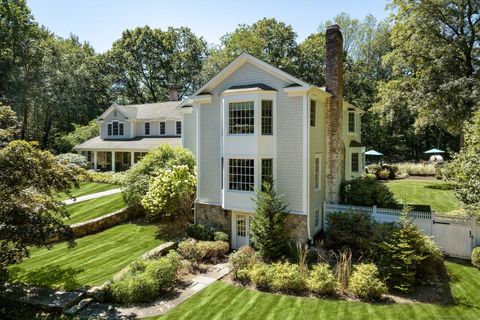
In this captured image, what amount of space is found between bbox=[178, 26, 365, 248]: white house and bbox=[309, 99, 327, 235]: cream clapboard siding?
5 centimetres

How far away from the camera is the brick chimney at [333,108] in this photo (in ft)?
54.4

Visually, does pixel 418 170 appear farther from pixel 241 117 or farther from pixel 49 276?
pixel 49 276

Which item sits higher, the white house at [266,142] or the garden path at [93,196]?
the white house at [266,142]

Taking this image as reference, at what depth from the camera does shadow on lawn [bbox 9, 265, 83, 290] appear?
12.0m

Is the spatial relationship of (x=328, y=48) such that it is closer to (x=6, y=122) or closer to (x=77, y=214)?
(x=6, y=122)

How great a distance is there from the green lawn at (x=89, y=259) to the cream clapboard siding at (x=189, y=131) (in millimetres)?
8091

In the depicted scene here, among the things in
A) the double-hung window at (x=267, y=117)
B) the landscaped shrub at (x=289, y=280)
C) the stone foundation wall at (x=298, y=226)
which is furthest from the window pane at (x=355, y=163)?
the landscaped shrub at (x=289, y=280)

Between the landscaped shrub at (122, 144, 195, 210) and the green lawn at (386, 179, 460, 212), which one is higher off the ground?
the landscaped shrub at (122, 144, 195, 210)

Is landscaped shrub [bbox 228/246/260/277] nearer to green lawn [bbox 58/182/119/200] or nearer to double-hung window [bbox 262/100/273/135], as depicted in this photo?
double-hung window [bbox 262/100/273/135]

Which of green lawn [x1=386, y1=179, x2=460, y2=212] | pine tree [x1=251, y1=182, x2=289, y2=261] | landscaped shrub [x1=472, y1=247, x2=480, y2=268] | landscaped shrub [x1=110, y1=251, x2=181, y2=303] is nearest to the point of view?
landscaped shrub [x1=110, y1=251, x2=181, y2=303]

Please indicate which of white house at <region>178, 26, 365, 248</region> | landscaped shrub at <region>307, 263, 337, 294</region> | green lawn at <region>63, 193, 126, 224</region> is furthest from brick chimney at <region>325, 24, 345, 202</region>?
green lawn at <region>63, 193, 126, 224</region>

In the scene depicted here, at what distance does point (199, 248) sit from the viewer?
45.7 feet

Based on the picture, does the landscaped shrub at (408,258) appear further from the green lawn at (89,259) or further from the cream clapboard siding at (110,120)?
the cream clapboard siding at (110,120)

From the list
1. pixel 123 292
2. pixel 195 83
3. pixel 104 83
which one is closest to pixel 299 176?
pixel 123 292
